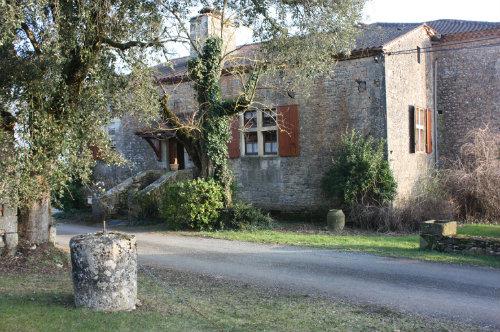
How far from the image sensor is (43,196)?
812cm

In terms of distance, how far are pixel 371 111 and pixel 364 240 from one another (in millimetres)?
4600

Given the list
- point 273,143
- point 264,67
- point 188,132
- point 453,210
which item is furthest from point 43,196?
point 453,210

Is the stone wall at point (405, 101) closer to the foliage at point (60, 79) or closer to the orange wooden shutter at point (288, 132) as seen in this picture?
the orange wooden shutter at point (288, 132)

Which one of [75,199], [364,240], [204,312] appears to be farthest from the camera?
[75,199]

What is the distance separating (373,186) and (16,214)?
9.83m

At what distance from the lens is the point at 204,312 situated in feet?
17.8

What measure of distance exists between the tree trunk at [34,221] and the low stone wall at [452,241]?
8027 millimetres

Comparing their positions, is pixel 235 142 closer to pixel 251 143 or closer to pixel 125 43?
pixel 251 143

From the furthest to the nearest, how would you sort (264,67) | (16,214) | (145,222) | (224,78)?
(224,78) < (145,222) < (264,67) < (16,214)

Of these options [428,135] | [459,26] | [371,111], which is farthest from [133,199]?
[459,26]

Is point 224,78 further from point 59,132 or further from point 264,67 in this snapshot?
point 59,132

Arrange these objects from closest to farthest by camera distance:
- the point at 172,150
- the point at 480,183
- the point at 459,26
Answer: the point at 480,183 → the point at 459,26 → the point at 172,150

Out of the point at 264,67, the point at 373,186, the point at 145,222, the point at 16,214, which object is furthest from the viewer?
the point at 145,222

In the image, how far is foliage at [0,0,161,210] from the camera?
284 inches
